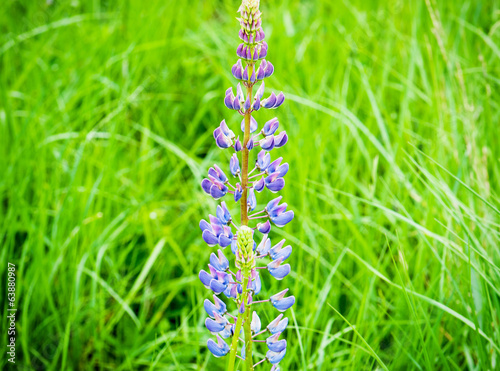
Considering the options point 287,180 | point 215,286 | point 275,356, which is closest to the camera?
point 215,286

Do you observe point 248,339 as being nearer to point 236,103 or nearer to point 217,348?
point 217,348

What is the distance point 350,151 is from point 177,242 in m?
1.59

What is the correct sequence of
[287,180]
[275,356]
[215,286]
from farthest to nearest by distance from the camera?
[287,180] < [275,356] < [215,286]

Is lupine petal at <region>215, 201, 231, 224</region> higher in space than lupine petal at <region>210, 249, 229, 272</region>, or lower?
higher

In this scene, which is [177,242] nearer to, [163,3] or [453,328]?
[453,328]

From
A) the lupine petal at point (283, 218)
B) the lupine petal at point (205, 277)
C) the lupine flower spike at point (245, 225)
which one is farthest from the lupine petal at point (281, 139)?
→ the lupine petal at point (205, 277)

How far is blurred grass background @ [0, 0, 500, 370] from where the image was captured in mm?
2424

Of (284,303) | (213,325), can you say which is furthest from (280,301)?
(213,325)

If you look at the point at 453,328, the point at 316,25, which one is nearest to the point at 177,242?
the point at 453,328

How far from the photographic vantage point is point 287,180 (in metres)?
3.23

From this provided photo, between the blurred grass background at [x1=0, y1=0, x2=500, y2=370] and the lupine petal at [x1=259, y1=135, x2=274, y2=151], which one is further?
the blurred grass background at [x1=0, y1=0, x2=500, y2=370]

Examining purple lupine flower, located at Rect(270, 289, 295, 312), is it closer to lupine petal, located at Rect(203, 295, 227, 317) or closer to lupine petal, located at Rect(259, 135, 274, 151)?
lupine petal, located at Rect(203, 295, 227, 317)

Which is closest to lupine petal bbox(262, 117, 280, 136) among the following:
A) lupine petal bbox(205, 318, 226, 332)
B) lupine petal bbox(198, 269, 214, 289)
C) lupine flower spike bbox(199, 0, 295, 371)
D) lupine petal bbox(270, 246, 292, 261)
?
lupine flower spike bbox(199, 0, 295, 371)

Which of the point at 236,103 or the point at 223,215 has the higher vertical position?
the point at 236,103
